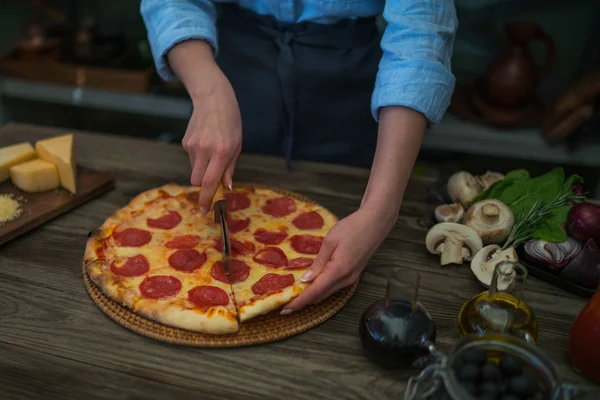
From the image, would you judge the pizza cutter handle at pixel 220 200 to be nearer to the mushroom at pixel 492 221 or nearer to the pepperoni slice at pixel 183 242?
the pepperoni slice at pixel 183 242

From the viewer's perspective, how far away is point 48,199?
1652 mm

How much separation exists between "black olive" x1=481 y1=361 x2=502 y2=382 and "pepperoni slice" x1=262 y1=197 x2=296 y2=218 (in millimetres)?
827

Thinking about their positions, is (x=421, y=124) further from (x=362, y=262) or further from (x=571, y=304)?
(x=571, y=304)

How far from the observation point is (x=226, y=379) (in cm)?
110

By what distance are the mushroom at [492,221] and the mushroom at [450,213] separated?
0.05m

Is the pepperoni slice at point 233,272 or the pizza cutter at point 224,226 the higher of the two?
the pizza cutter at point 224,226

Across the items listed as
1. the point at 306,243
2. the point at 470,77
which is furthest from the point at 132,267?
the point at 470,77

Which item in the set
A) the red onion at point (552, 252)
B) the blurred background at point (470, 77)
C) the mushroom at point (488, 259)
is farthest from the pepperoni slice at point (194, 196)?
the blurred background at point (470, 77)

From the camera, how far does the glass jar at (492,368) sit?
0.89 m

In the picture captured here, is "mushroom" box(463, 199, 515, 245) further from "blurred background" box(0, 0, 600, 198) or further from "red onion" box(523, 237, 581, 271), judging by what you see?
"blurred background" box(0, 0, 600, 198)

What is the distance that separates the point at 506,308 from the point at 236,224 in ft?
2.44

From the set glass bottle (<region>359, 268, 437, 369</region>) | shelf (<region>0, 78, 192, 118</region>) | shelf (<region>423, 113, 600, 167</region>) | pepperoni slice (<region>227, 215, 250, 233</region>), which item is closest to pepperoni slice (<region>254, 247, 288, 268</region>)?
pepperoni slice (<region>227, 215, 250, 233</region>)

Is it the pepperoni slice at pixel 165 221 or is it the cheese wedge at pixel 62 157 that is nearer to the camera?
the pepperoni slice at pixel 165 221

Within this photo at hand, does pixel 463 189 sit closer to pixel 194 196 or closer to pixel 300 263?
pixel 300 263
